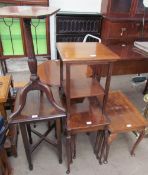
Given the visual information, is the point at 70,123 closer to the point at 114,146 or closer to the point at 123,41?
the point at 114,146

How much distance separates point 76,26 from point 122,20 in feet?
2.33

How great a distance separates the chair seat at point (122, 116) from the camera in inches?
55.4

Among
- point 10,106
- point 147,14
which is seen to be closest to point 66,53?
point 10,106

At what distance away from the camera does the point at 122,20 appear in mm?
2561

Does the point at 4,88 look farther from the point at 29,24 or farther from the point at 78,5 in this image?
the point at 78,5

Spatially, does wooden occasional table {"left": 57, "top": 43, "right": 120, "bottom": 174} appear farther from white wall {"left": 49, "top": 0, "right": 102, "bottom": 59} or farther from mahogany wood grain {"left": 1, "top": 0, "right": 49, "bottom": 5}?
white wall {"left": 49, "top": 0, "right": 102, "bottom": 59}

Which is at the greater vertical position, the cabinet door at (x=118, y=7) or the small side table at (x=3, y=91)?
the cabinet door at (x=118, y=7)

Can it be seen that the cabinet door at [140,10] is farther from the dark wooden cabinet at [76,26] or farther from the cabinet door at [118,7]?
the dark wooden cabinet at [76,26]

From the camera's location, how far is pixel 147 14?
8.97ft

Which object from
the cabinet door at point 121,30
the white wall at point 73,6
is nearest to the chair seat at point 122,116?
the cabinet door at point 121,30

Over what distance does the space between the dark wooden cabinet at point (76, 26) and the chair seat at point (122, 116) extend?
1.39 meters

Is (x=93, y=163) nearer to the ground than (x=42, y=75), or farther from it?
nearer to the ground

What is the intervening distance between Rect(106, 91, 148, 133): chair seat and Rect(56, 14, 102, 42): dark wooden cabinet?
1394 mm

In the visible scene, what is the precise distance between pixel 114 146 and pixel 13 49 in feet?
6.79
